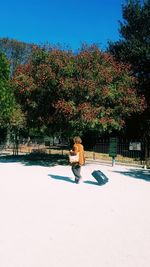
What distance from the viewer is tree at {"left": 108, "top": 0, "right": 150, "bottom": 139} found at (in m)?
33.1

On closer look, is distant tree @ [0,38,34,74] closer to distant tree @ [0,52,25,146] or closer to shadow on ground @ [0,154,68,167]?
distant tree @ [0,52,25,146]

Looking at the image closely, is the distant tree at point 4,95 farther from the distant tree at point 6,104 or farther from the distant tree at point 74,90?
the distant tree at point 74,90

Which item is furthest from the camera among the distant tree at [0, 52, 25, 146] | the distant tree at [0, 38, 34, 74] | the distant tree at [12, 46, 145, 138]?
the distant tree at [0, 38, 34, 74]

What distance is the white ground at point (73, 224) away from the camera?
21.1 feet

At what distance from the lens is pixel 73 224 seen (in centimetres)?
862

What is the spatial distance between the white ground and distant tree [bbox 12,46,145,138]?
6.53 metres

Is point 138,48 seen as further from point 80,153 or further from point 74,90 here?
point 80,153

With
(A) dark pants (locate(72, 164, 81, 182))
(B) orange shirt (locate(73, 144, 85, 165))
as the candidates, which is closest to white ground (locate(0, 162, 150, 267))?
(A) dark pants (locate(72, 164, 81, 182))

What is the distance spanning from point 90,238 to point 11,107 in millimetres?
26763

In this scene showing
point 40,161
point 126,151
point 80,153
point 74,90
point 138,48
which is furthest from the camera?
point 138,48

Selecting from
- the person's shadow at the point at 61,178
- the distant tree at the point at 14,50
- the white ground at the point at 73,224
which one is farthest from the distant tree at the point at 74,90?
the distant tree at the point at 14,50

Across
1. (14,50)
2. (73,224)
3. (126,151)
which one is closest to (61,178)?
(73,224)

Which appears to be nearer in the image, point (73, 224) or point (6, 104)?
point (73, 224)

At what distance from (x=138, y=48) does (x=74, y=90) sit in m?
13.6
